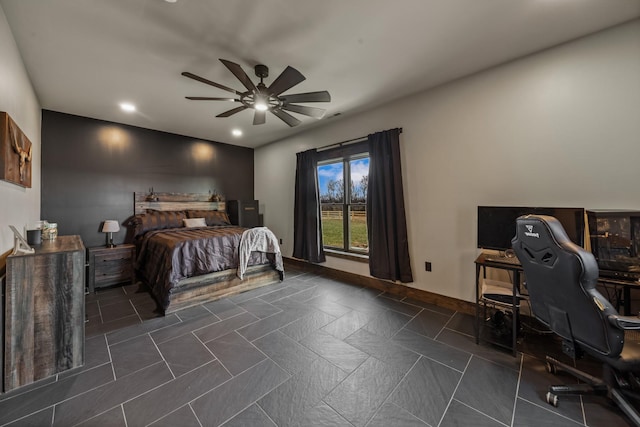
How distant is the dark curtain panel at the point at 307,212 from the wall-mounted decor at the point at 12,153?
3.33m

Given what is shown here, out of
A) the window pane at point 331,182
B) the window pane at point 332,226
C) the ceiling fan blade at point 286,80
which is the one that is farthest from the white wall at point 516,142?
the ceiling fan blade at point 286,80

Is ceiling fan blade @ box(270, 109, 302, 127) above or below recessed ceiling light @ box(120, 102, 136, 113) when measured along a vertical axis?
below

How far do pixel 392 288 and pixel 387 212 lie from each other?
1.10 meters

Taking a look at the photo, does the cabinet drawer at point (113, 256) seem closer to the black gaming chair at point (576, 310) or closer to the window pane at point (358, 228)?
the window pane at point (358, 228)

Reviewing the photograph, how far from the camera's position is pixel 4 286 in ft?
5.27

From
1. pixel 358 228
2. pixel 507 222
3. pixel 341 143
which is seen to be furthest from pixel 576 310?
pixel 341 143

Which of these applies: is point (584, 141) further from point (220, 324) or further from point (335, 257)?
point (220, 324)

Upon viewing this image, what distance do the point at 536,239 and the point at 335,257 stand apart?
2.95 m

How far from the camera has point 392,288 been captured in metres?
3.44

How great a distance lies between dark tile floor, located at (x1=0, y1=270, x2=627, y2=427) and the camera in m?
1.43

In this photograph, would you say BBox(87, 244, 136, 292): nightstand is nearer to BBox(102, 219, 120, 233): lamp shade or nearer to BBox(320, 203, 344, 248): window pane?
BBox(102, 219, 120, 233): lamp shade

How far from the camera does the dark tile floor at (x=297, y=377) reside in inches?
56.3

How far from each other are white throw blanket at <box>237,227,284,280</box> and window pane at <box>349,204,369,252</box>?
1302 millimetres

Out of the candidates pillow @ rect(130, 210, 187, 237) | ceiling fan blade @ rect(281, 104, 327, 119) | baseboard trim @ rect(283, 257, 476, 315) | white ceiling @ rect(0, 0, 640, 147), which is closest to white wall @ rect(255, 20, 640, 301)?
baseboard trim @ rect(283, 257, 476, 315)
